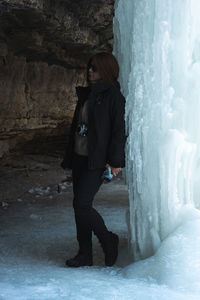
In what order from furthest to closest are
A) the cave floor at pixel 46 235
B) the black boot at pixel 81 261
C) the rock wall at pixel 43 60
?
the rock wall at pixel 43 60 → the black boot at pixel 81 261 → the cave floor at pixel 46 235

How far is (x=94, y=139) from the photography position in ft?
9.16

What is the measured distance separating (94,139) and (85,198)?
411 millimetres

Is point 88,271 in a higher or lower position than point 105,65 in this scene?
lower

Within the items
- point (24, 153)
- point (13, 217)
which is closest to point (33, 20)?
point (13, 217)

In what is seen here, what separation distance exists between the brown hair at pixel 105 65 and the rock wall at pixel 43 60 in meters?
1.85

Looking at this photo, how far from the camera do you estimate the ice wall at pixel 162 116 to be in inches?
113

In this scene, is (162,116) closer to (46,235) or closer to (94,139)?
(94,139)

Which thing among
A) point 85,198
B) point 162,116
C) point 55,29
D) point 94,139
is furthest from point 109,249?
point 55,29

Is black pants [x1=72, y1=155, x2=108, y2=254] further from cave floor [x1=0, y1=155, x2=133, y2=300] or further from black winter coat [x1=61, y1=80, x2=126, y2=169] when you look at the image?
cave floor [x1=0, y1=155, x2=133, y2=300]

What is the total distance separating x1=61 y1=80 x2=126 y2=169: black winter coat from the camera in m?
2.77

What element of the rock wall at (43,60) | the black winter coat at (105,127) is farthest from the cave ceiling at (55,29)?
the black winter coat at (105,127)

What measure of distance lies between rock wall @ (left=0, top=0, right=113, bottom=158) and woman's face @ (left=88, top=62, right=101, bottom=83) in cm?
180

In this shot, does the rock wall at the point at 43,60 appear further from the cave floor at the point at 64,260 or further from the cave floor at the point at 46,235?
the cave floor at the point at 64,260

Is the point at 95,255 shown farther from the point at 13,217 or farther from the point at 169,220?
the point at 13,217
